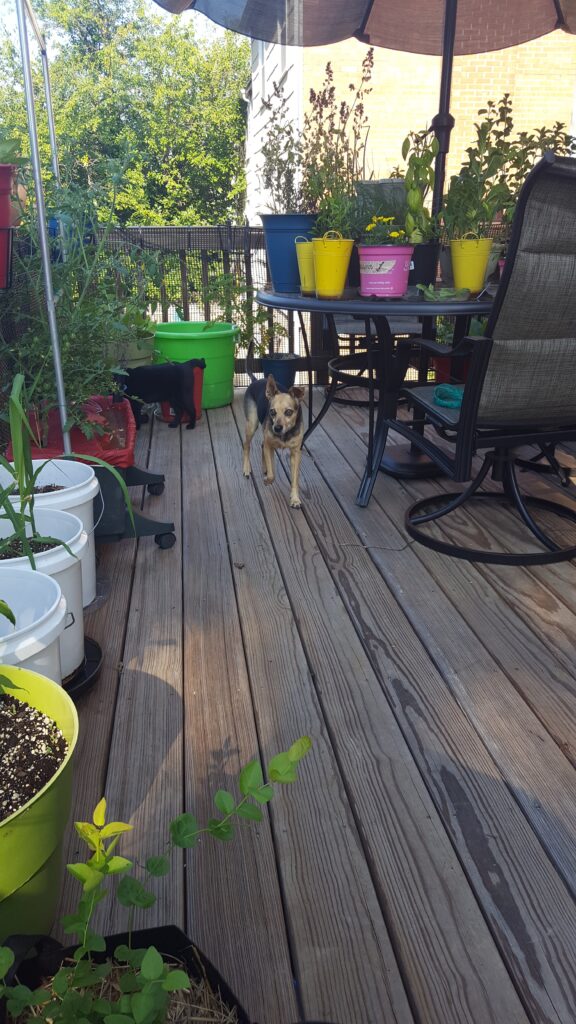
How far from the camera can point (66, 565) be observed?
161 centimetres

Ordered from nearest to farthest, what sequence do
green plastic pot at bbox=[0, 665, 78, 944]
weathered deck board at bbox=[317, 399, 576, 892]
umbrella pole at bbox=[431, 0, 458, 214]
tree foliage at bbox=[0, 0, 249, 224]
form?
green plastic pot at bbox=[0, 665, 78, 944]
weathered deck board at bbox=[317, 399, 576, 892]
umbrella pole at bbox=[431, 0, 458, 214]
tree foliage at bbox=[0, 0, 249, 224]

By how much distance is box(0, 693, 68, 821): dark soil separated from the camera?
0.97m

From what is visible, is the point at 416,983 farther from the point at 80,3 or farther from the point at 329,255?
the point at 80,3

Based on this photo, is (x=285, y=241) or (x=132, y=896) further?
(x=285, y=241)

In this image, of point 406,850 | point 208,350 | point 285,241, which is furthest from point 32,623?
point 208,350

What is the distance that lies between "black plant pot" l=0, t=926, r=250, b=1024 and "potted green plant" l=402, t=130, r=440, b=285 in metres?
2.41

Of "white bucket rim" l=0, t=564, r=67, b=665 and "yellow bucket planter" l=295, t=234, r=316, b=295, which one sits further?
"yellow bucket planter" l=295, t=234, r=316, b=295

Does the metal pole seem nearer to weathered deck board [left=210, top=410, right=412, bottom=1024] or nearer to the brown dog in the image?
weathered deck board [left=210, top=410, right=412, bottom=1024]

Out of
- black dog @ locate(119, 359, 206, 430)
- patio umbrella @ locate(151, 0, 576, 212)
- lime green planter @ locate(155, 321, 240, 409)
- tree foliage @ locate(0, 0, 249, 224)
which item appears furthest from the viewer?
tree foliage @ locate(0, 0, 249, 224)

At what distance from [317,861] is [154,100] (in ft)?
74.1

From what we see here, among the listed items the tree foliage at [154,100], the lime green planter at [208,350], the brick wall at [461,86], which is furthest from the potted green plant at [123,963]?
the tree foliage at [154,100]

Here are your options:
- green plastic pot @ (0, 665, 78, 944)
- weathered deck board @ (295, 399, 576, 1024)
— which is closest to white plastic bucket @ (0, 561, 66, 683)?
green plastic pot @ (0, 665, 78, 944)

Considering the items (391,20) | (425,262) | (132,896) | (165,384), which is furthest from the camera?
(165,384)

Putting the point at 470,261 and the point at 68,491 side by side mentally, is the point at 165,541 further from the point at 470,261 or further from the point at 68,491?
the point at 470,261
